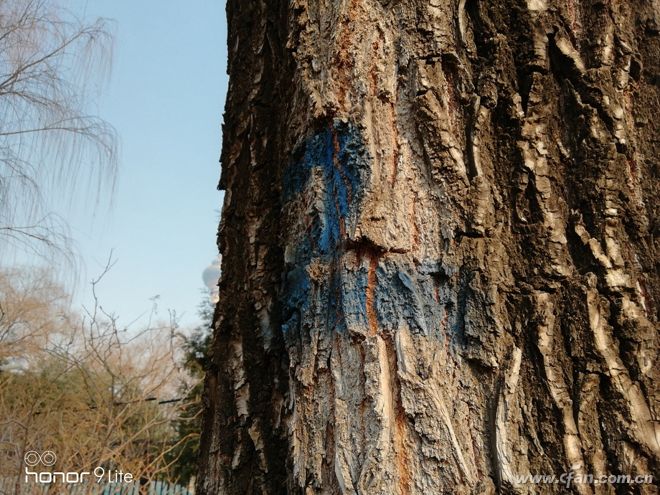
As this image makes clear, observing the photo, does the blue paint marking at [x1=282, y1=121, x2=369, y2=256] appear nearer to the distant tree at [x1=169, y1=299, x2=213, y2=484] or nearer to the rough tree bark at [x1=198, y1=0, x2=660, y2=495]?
the rough tree bark at [x1=198, y1=0, x2=660, y2=495]

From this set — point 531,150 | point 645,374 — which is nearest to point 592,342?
point 645,374

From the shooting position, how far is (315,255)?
1165 mm

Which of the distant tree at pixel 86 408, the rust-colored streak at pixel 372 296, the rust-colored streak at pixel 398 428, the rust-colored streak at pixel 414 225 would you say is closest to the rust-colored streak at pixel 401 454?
the rust-colored streak at pixel 398 428

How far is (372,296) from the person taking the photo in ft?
3.55

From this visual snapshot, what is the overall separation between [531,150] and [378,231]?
31cm

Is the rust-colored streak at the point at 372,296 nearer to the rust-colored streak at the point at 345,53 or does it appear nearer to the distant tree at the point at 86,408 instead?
the rust-colored streak at the point at 345,53

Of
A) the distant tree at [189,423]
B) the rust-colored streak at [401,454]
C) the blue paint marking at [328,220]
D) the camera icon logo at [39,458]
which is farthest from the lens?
the distant tree at [189,423]

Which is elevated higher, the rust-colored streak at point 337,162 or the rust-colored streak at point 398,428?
the rust-colored streak at point 337,162

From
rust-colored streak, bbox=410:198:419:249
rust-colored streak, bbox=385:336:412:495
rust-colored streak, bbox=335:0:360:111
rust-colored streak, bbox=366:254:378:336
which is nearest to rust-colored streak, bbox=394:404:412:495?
rust-colored streak, bbox=385:336:412:495

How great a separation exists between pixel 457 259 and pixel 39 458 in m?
5.67

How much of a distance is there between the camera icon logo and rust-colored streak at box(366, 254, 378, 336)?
5460mm

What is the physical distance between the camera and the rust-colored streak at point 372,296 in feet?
3.51

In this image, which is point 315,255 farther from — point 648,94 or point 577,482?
point 648,94

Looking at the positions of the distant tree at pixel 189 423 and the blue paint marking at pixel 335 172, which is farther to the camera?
the distant tree at pixel 189 423
